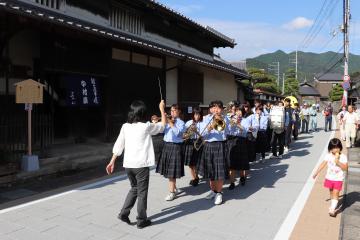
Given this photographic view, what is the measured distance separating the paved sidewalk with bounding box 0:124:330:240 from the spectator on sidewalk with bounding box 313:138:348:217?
2.52 ft

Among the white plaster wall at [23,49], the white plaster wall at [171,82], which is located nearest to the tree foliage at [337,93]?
the white plaster wall at [171,82]

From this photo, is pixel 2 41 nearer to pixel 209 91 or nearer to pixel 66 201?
pixel 66 201

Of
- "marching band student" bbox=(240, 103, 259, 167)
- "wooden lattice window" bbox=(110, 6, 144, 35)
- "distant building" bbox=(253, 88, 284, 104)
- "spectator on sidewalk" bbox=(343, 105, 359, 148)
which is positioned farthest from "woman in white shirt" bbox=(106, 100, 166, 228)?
"distant building" bbox=(253, 88, 284, 104)

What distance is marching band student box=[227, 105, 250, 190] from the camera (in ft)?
26.7

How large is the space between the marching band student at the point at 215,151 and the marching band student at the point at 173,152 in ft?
1.53

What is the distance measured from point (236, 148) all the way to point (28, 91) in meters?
4.66

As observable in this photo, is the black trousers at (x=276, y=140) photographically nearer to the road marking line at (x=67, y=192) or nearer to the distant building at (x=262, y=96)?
the road marking line at (x=67, y=192)

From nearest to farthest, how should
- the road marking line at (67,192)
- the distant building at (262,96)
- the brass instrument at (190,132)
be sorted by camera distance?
the road marking line at (67,192), the brass instrument at (190,132), the distant building at (262,96)

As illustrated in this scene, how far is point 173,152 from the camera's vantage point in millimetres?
6914

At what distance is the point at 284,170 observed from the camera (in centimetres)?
1029

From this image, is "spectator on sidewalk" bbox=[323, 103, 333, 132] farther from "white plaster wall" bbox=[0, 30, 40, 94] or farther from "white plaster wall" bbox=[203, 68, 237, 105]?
"white plaster wall" bbox=[0, 30, 40, 94]

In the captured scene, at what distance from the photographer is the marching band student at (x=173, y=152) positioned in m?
6.88

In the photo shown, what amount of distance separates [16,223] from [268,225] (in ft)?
12.2

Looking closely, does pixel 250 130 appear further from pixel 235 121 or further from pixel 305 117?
pixel 305 117
